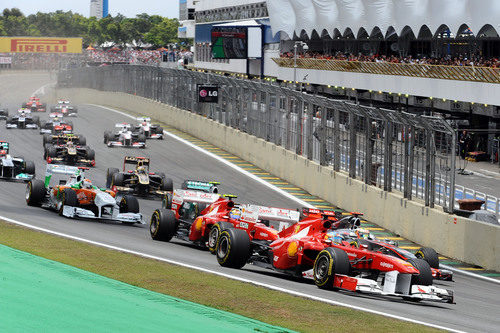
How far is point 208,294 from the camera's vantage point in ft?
49.6

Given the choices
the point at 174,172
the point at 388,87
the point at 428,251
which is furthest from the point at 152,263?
the point at 388,87

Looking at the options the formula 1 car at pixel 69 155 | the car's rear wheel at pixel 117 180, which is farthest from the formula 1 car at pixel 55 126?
the car's rear wheel at pixel 117 180

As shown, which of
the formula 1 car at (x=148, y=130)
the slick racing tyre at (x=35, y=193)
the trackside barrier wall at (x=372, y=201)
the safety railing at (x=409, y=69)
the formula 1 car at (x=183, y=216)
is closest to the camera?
the formula 1 car at (x=183, y=216)

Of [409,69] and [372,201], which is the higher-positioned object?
[409,69]

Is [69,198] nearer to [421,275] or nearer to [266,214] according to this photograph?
[266,214]

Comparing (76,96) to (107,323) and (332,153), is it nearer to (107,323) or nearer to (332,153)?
(332,153)

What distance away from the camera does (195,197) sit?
74.0 feet

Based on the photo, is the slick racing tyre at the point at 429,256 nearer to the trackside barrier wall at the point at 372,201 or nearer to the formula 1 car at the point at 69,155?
the trackside barrier wall at the point at 372,201

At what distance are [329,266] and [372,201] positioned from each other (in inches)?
524

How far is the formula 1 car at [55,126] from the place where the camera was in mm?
49375

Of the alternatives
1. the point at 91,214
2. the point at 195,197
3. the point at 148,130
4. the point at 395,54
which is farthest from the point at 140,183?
the point at 395,54

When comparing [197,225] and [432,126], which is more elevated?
[432,126]

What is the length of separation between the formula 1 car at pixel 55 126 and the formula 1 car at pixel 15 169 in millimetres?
15535

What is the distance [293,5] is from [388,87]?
2898 centimetres
